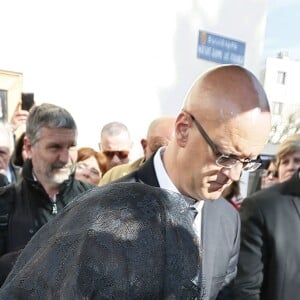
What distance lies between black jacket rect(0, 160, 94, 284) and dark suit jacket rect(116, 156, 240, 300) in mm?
495

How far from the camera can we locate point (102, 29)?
466 centimetres

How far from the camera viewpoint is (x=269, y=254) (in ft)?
6.70

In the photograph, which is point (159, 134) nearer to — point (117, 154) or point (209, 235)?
point (117, 154)

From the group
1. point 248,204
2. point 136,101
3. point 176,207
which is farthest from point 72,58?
point 176,207

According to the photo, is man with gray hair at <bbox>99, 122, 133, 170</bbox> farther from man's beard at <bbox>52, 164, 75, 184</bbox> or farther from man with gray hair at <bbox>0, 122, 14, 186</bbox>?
man's beard at <bbox>52, 164, 75, 184</bbox>

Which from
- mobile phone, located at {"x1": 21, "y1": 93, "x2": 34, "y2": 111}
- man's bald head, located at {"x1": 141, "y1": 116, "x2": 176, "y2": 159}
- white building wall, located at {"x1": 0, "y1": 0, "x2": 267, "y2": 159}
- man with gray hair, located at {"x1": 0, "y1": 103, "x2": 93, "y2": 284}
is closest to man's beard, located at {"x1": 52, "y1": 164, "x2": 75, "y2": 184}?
man with gray hair, located at {"x1": 0, "y1": 103, "x2": 93, "y2": 284}

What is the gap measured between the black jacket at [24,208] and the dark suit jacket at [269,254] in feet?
2.59

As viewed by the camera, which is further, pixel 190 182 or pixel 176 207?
pixel 190 182

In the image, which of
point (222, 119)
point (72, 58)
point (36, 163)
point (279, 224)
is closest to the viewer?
point (222, 119)

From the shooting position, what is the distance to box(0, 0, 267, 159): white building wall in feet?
13.9

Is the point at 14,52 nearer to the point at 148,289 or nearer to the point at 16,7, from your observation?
the point at 16,7

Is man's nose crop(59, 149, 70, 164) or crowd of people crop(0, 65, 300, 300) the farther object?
man's nose crop(59, 149, 70, 164)

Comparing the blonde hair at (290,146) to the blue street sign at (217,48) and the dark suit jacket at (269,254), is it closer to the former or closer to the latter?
the dark suit jacket at (269,254)

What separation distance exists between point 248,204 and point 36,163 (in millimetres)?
958
